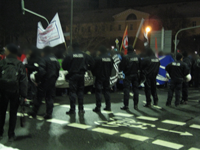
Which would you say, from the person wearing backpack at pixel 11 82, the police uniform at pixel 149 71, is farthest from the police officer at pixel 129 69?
the person wearing backpack at pixel 11 82

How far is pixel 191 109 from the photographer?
27.3 feet

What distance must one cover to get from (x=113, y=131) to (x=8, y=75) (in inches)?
99.4

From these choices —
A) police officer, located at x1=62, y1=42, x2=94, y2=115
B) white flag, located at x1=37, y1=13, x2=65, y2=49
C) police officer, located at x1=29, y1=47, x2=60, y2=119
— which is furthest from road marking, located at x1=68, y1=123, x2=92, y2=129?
white flag, located at x1=37, y1=13, x2=65, y2=49

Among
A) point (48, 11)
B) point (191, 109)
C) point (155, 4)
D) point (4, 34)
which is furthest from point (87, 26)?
→ point (191, 109)

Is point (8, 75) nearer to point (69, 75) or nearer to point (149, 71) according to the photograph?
point (69, 75)

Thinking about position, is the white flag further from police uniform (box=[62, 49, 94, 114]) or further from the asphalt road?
the asphalt road

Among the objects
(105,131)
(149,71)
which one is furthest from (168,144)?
(149,71)

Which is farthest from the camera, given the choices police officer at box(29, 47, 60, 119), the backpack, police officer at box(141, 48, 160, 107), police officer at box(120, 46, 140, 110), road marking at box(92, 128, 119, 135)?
police officer at box(141, 48, 160, 107)

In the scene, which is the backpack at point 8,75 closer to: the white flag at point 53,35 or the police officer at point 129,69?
the police officer at point 129,69

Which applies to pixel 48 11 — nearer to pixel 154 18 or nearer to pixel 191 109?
pixel 154 18

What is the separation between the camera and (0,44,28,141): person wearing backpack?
4566mm

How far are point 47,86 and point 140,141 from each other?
9.63 feet

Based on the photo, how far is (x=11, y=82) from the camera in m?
4.59

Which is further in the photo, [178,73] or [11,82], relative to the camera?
[178,73]
